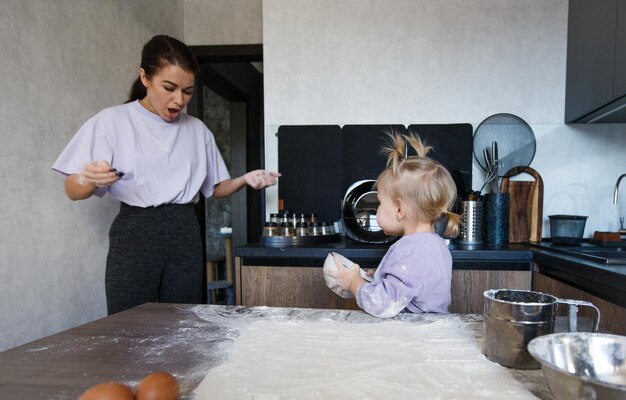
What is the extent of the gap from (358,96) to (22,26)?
4.55 feet

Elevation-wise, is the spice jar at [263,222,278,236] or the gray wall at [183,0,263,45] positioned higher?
the gray wall at [183,0,263,45]

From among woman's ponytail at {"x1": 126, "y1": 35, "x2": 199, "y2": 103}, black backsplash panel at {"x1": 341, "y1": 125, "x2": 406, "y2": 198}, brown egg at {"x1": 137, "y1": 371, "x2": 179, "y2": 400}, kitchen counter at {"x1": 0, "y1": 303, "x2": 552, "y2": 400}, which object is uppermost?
woman's ponytail at {"x1": 126, "y1": 35, "x2": 199, "y2": 103}

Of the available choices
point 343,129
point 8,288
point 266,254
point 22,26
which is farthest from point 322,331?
point 22,26

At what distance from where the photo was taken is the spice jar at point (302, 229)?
171 cm

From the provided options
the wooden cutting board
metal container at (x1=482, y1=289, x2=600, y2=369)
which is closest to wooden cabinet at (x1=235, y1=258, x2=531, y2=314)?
the wooden cutting board

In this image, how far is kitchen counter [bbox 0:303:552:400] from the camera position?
57 cm

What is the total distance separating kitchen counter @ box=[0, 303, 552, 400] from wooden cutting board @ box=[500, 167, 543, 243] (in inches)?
44.1

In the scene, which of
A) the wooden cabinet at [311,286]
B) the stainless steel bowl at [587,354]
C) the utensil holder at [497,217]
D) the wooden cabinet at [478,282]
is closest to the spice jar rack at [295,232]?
the wooden cabinet at [311,286]

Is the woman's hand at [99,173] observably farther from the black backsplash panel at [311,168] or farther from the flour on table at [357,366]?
the black backsplash panel at [311,168]

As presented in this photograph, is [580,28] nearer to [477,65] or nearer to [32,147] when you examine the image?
[477,65]

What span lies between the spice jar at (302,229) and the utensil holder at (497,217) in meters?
0.77

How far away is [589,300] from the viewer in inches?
48.1

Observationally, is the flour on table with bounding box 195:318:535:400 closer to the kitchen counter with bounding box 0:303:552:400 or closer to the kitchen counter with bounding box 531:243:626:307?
the kitchen counter with bounding box 0:303:552:400

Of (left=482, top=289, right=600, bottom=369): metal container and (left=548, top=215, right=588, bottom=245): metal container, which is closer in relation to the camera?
(left=482, top=289, right=600, bottom=369): metal container
